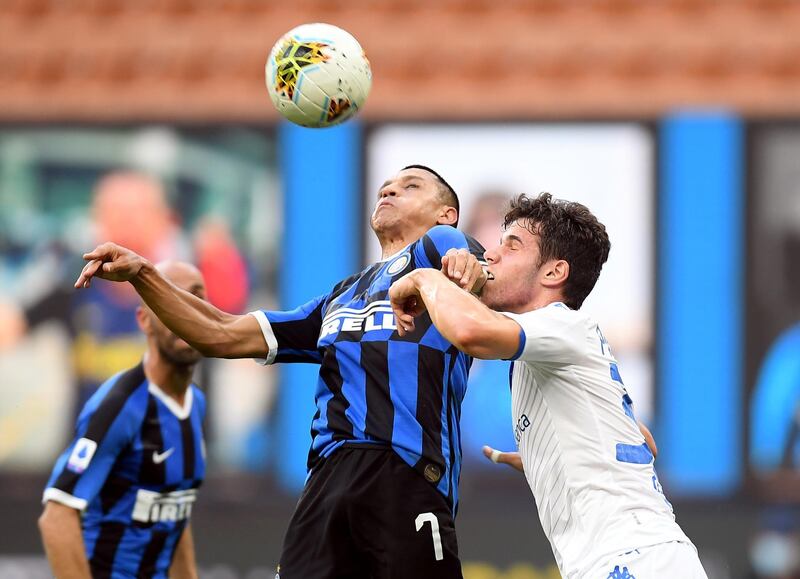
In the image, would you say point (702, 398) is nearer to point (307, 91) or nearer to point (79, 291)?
point (79, 291)

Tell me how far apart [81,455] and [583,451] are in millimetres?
2495

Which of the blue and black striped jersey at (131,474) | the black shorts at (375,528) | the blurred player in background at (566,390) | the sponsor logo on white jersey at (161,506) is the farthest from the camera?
the sponsor logo on white jersey at (161,506)

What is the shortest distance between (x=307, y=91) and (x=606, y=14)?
7873mm

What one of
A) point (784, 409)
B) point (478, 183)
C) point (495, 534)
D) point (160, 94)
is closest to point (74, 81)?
point (160, 94)

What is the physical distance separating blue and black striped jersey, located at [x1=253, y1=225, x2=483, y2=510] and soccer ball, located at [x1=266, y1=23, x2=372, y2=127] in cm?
70

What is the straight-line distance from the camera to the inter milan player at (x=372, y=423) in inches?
192

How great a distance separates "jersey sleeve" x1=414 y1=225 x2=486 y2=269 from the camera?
16.7 feet

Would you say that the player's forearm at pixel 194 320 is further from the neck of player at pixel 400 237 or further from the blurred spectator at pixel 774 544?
the blurred spectator at pixel 774 544

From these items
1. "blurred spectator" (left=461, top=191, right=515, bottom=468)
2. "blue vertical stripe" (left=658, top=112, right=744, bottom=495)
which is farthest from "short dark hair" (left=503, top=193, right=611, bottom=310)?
"blue vertical stripe" (left=658, top=112, right=744, bottom=495)

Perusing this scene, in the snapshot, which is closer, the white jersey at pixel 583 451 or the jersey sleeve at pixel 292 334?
the white jersey at pixel 583 451

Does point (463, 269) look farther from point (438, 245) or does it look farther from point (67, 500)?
point (67, 500)

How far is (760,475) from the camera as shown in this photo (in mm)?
10070

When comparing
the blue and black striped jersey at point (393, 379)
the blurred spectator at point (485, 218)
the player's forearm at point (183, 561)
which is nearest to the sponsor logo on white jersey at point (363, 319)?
the blue and black striped jersey at point (393, 379)

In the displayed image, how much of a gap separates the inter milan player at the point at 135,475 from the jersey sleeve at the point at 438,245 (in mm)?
1358
